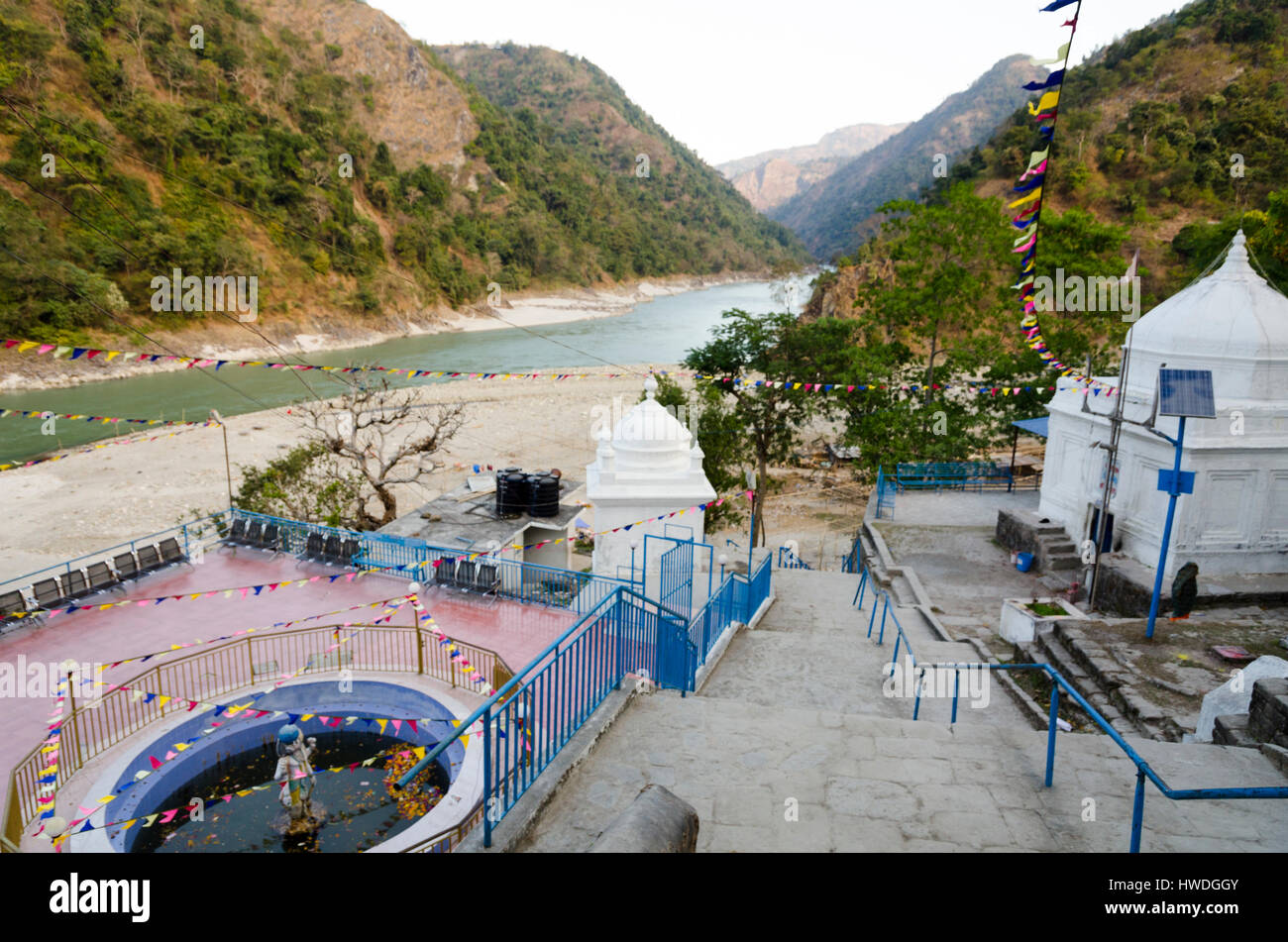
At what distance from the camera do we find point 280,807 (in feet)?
28.0

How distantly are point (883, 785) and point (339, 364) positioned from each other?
50945mm

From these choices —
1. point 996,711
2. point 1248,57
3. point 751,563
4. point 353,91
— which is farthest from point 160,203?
point 1248,57

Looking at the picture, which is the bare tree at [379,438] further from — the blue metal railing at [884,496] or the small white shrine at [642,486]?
the blue metal railing at [884,496]

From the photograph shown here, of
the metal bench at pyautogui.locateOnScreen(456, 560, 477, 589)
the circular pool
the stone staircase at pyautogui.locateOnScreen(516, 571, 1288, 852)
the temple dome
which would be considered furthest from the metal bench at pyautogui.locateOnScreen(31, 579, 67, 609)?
the stone staircase at pyautogui.locateOnScreen(516, 571, 1288, 852)

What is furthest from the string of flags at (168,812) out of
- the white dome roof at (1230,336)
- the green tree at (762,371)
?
the green tree at (762,371)

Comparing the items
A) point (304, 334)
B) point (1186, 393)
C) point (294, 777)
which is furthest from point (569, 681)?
point (304, 334)

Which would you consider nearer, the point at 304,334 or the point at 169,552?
the point at 169,552

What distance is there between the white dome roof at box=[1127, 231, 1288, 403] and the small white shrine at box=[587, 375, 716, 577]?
818 cm

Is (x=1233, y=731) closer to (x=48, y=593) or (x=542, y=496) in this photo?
(x=542, y=496)

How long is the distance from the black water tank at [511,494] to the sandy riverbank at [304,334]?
93.9 ft

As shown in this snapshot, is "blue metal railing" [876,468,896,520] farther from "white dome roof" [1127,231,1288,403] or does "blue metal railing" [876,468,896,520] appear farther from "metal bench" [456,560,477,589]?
"metal bench" [456,560,477,589]

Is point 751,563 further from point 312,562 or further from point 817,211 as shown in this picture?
point 817,211
